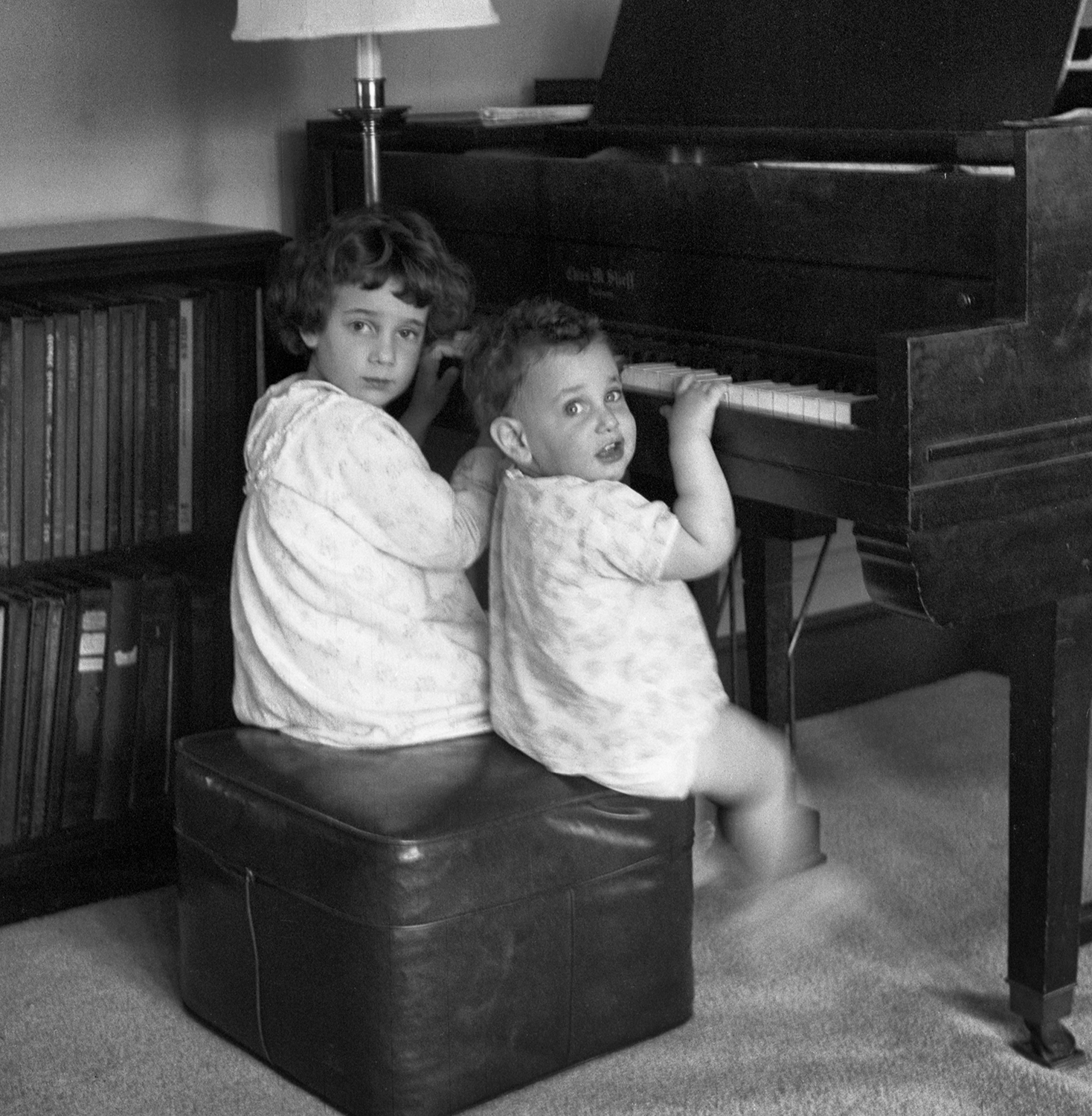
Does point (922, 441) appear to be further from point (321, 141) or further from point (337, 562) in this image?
point (321, 141)

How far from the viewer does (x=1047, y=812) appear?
83.7 inches

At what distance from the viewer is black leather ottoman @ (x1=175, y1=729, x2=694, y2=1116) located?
200 centimetres

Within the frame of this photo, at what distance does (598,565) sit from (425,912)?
0.43 metres

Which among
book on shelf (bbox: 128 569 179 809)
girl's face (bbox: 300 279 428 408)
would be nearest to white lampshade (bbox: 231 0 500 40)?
girl's face (bbox: 300 279 428 408)

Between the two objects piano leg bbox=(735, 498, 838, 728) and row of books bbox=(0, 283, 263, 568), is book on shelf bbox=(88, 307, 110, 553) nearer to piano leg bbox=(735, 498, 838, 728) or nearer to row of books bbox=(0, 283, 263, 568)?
row of books bbox=(0, 283, 263, 568)

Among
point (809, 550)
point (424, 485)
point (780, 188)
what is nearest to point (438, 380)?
point (424, 485)

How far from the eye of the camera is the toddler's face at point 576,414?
209 centimetres

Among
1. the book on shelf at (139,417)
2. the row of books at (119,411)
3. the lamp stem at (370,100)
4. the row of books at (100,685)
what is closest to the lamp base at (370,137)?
the lamp stem at (370,100)

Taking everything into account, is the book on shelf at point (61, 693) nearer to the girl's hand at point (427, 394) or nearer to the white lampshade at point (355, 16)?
the girl's hand at point (427, 394)

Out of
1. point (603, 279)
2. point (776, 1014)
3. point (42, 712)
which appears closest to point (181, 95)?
point (603, 279)

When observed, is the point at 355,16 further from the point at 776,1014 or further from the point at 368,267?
the point at 776,1014

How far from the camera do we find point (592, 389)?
210cm

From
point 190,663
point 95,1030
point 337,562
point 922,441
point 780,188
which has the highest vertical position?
point 780,188

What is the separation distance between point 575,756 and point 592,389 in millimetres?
423
